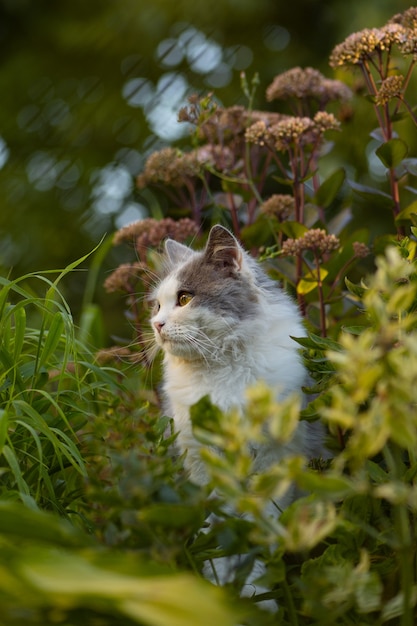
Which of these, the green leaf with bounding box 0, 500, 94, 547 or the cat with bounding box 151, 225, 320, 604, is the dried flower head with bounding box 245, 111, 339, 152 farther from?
the green leaf with bounding box 0, 500, 94, 547

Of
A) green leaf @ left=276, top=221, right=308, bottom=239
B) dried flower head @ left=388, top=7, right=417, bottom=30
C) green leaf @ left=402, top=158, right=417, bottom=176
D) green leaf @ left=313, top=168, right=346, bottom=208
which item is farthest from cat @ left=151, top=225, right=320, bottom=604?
dried flower head @ left=388, top=7, right=417, bottom=30

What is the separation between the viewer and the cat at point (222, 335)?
172 cm

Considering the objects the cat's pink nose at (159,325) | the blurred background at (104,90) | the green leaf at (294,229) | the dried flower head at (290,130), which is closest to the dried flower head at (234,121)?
the dried flower head at (290,130)

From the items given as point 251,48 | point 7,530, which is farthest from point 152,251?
point 251,48

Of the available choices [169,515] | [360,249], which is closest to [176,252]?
[360,249]

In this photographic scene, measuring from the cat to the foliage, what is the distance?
98mm

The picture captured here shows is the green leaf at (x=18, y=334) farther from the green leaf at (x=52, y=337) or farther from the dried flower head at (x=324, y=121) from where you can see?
the dried flower head at (x=324, y=121)

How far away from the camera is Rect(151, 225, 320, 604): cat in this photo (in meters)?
1.72

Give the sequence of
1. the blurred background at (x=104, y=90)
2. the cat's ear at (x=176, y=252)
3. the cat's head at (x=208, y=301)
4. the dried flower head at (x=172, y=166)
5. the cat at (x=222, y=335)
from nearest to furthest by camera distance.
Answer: the cat at (x=222, y=335)
the cat's head at (x=208, y=301)
the cat's ear at (x=176, y=252)
the dried flower head at (x=172, y=166)
the blurred background at (x=104, y=90)

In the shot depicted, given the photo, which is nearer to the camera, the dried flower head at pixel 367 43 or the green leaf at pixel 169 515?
the green leaf at pixel 169 515

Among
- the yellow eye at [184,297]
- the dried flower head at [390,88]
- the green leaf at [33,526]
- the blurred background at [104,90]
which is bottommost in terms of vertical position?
the blurred background at [104,90]

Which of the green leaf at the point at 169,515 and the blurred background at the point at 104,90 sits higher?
the green leaf at the point at 169,515

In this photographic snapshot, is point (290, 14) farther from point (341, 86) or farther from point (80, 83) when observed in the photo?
point (341, 86)

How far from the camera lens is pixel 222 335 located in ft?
6.05
